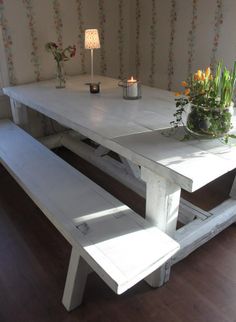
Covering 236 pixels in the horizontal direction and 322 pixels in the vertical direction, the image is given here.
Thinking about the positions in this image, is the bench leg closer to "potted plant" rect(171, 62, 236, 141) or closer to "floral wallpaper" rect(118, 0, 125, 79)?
"potted plant" rect(171, 62, 236, 141)

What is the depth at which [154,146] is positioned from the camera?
4.04 feet

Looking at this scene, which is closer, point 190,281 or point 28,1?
point 190,281

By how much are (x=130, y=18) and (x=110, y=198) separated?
247 cm

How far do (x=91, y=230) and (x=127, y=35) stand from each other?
2.62 metres

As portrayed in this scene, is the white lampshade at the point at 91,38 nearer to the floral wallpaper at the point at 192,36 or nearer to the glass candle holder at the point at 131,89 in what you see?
the glass candle holder at the point at 131,89

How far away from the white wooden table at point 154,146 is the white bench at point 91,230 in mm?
144

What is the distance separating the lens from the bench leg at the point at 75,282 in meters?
1.28

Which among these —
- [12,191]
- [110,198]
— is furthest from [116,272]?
[12,191]

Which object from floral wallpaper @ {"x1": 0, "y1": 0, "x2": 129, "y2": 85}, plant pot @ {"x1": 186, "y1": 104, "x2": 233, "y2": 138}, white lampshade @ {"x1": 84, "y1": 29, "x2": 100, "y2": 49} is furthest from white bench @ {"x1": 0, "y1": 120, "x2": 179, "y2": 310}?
floral wallpaper @ {"x1": 0, "y1": 0, "x2": 129, "y2": 85}

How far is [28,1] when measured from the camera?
245 cm

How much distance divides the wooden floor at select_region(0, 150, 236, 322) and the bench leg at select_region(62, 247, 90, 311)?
0.14ft

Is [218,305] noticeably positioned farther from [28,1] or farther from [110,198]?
[28,1]

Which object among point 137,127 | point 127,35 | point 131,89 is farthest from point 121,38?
point 137,127

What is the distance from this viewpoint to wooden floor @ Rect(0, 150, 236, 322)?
1317 mm
